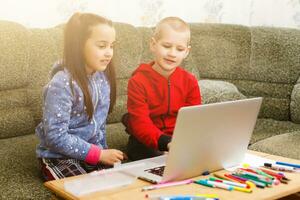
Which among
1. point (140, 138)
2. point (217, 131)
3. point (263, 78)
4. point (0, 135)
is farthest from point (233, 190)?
point (263, 78)

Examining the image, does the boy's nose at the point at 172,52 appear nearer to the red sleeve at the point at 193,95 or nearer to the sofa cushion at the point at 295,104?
the red sleeve at the point at 193,95

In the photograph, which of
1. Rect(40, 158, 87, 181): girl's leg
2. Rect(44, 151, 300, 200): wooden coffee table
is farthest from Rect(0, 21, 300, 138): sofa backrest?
Rect(44, 151, 300, 200): wooden coffee table

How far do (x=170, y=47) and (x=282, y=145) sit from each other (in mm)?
671

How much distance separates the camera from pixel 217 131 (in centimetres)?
127

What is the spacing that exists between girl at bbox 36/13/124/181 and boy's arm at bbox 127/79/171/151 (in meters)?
0.13

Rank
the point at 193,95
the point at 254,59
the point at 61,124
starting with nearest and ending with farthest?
the point at 61,124, the point at 193,95, the point at 254,59

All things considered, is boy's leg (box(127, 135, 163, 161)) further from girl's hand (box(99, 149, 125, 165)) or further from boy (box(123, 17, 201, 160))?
girl's hand (box(99, 149, 125, 165))

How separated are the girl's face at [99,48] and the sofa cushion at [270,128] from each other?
0.91 meters

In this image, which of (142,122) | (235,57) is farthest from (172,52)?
(235,57)

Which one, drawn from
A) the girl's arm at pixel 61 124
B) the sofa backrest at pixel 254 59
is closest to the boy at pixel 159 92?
the girl's arm at pixel 61 124

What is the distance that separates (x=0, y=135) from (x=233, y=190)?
1.18 metres

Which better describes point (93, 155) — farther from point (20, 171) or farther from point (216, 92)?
point (216, 92)

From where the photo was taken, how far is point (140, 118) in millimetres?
1744

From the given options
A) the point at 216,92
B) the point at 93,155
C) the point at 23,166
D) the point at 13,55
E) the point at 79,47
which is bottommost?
the point at 23,166
